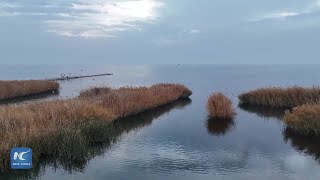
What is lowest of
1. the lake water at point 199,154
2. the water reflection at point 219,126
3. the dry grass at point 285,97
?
the lake water at point 199,154

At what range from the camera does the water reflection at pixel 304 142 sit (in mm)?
20844

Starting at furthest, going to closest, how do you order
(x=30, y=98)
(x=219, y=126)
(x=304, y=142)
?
(x=30, y=98) → (x=219, y=126) → (x=304, y=142)

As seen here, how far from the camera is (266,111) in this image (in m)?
35.5

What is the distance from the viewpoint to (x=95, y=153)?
2014 cm

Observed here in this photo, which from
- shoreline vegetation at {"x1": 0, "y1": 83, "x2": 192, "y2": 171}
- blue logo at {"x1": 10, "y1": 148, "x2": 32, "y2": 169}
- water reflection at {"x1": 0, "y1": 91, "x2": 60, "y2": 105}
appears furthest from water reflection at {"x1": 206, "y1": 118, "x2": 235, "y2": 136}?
water reflection at {"x1": 0, "y1": 91, "x2": 60, "y2": 105}

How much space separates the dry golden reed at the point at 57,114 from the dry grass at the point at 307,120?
36.9 feet

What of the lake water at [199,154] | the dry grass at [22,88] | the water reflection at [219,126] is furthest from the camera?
the dry grass at [22,88]

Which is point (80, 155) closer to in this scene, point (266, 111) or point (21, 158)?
point (21, 158)

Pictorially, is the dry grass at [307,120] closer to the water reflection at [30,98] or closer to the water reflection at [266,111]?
the water reflection at [266,111]

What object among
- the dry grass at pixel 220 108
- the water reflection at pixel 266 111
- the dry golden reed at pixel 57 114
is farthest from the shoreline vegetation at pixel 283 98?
the dry golden reed at pixel 57 114

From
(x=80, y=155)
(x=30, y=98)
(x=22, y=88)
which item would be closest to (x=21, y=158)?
(x=80, y=155)

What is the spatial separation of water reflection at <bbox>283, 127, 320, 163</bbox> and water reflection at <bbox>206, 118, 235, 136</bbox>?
152 inches

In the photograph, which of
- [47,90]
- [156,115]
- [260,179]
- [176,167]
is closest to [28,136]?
[176,167]

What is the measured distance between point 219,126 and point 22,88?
3002 cm
